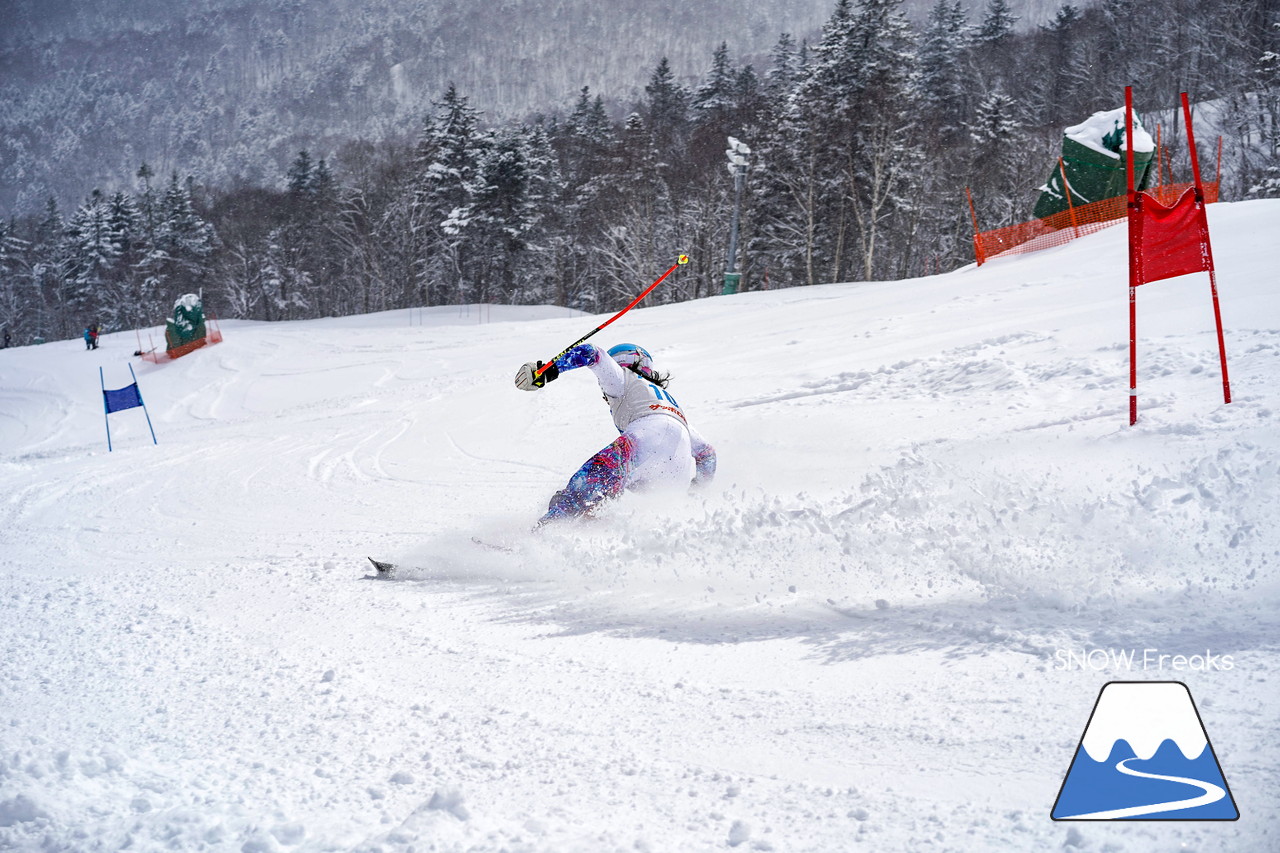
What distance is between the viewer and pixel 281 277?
5244cm

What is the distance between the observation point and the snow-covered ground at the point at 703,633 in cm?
229

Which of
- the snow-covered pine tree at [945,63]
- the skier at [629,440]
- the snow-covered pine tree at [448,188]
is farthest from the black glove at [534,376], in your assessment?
the snow-covered pine tree at [945,63]

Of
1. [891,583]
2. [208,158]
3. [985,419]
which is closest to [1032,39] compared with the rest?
[985,419]

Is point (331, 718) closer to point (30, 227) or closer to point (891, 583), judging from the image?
point (891, 583)

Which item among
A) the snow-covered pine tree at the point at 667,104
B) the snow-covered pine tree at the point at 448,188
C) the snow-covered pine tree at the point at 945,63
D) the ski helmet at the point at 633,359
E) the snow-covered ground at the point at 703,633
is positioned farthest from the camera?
the snow-covered pine tree at the point at 667,104

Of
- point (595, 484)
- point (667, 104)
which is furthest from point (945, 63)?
point (595, 484)

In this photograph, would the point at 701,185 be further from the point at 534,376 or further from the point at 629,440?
the point at 629,440

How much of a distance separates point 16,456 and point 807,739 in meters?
15.3

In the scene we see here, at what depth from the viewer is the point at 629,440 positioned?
5.52 metres

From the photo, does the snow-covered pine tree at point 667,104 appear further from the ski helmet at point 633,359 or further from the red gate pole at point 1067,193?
the ski helmet at point 633,359

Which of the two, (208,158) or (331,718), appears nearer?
(331,718)

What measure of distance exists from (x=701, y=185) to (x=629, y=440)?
117 ft

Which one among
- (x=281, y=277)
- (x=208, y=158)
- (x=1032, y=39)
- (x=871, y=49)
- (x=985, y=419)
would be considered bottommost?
(x=985, y=419)

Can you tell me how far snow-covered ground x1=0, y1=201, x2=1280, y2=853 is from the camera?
7.50ft
